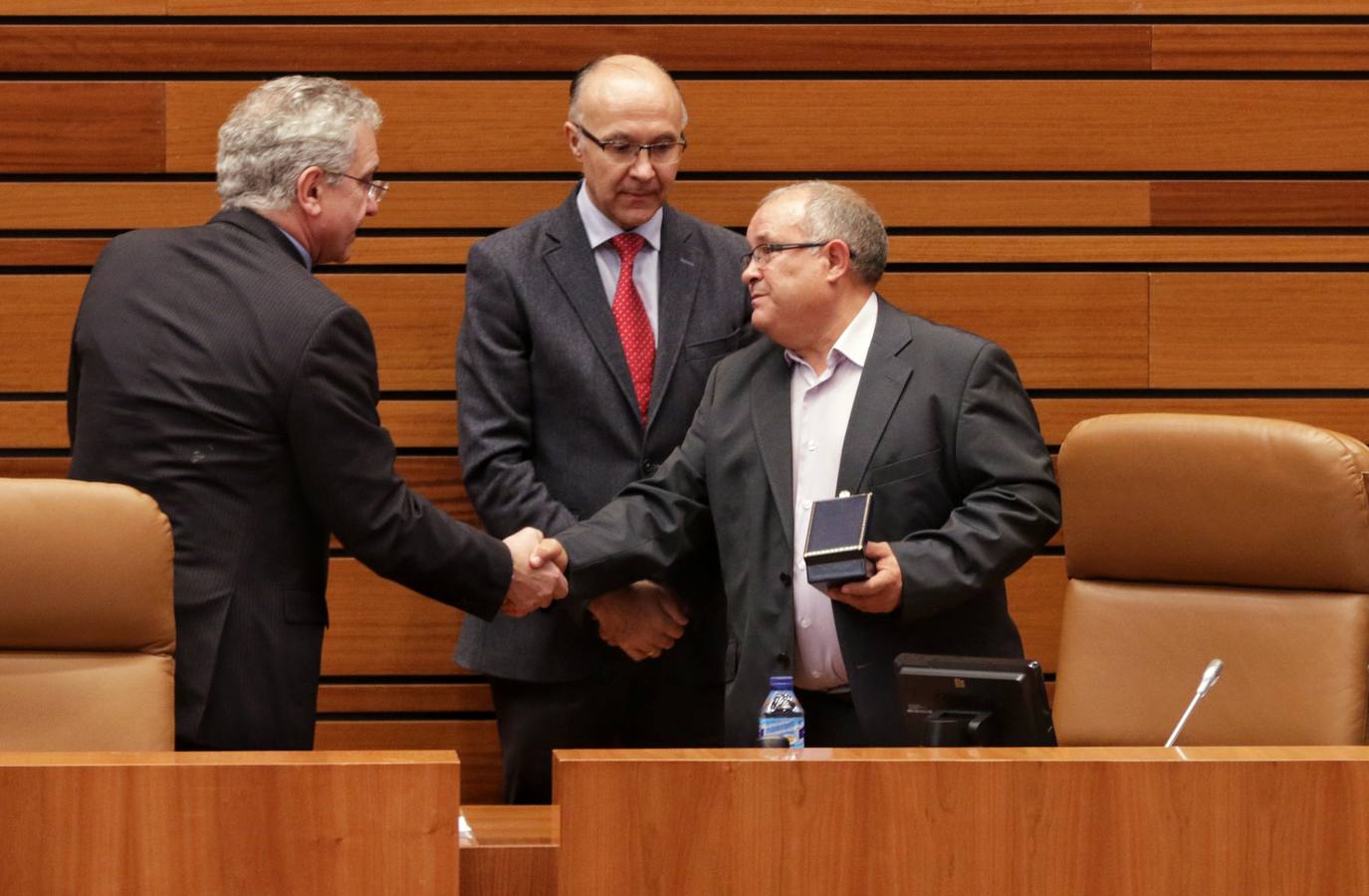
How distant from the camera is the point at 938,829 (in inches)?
64.7

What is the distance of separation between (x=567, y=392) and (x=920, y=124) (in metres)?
1.04

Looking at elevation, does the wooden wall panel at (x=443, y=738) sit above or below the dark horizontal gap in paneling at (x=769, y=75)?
below

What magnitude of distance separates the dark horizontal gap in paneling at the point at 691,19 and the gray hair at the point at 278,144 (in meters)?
0.97

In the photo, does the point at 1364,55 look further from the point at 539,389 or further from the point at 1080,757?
the point at 1080,757

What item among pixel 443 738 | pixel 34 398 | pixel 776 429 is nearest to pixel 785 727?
pixel 776 429

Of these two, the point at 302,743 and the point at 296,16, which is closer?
the point at 302,743

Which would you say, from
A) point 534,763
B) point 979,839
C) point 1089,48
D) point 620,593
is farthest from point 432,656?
point 979,839

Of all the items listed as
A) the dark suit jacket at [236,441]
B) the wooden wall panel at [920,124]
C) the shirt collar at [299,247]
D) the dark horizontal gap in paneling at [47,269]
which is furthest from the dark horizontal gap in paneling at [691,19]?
the dark suit jacket at [236,441]

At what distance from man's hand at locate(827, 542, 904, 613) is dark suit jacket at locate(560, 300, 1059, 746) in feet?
0.06

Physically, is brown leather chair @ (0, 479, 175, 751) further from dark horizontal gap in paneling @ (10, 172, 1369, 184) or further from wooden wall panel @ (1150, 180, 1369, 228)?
wooden wall panel @ (1150, 180, 1369, 228)

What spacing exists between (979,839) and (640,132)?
1.88 m

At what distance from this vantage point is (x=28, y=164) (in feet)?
12.0

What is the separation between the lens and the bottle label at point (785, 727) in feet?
8.80
